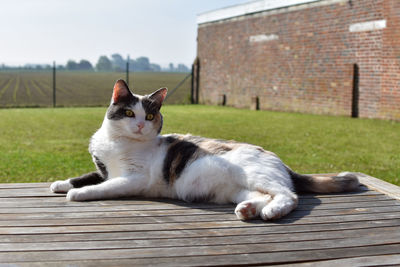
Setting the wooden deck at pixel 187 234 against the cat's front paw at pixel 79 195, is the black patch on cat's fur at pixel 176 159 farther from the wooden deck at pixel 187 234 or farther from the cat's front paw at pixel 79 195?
the cat's front paw at pixel 79 195

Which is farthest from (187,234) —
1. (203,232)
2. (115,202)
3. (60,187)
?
(60,187)

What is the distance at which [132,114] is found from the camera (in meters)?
2.93

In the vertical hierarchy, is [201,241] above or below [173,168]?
below

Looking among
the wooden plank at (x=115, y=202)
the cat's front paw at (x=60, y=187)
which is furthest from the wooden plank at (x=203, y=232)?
the cat's front paw at (x=60, y=187)

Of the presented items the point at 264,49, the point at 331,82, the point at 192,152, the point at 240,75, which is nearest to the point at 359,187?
the point at 192,152

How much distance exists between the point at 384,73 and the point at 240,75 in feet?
23.1

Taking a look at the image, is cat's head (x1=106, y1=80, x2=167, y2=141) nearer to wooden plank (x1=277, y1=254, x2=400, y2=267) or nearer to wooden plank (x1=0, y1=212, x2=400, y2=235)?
wooden plank (x1=0, y1=212, x2=400, y2=235)

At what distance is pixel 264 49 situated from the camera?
16.9 metres

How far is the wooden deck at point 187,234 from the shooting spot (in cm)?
189

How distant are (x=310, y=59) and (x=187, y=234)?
1346cm

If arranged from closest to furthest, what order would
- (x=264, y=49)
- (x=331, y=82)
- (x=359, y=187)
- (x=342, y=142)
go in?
(x=359, y=187) → (x=342, y=142) → (x=331, y=82) → (x=264, y=49)

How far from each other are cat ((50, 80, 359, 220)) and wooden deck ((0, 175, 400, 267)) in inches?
4.2

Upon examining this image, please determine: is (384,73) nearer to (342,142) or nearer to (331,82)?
(331,82)

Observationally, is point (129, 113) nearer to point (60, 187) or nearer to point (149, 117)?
Answer: point (149, 117)
